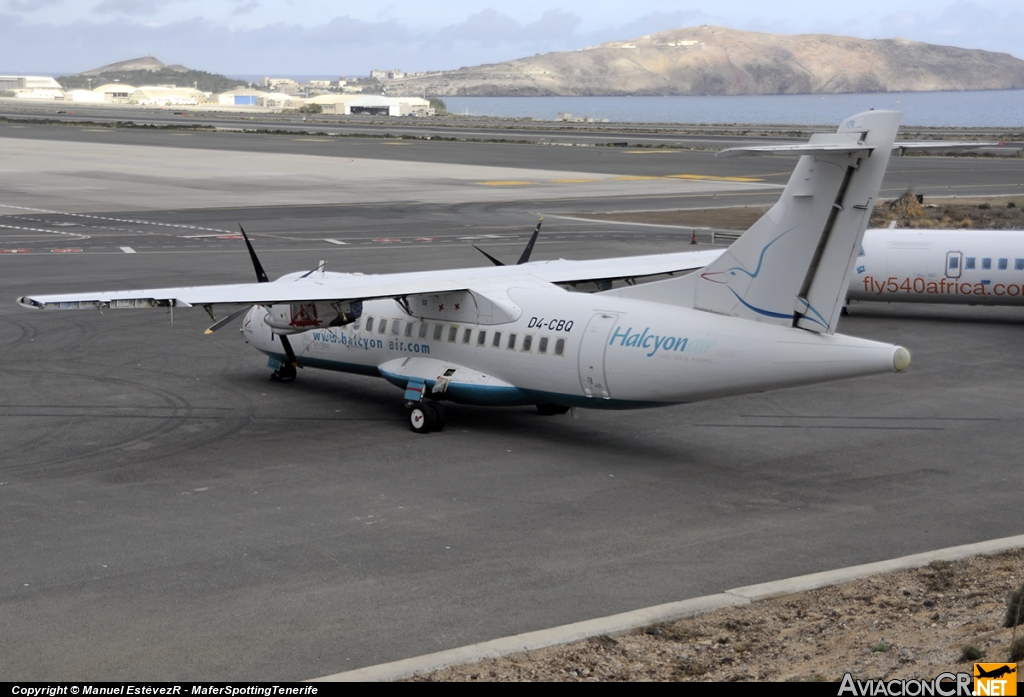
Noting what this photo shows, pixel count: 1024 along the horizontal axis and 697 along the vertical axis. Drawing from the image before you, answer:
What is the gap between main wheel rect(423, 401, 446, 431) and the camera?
21.7m

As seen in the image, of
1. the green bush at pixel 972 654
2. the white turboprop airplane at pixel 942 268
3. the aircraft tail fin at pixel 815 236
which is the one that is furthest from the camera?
the white turboprop airplane at pixel 942 268

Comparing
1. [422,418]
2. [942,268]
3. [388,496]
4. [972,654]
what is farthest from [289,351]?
[942,268]

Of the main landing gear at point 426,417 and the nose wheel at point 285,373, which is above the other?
the main landing gear at point 426,417

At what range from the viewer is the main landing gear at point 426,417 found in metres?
21.6

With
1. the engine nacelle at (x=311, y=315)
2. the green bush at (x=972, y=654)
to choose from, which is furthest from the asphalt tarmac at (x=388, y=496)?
the green bush at (x=972, y=654)

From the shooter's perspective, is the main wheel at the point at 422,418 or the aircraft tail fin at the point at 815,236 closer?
the aircraft tail fin at the point at 815,236

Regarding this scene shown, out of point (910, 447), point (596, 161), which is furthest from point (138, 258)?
point (596, 161)

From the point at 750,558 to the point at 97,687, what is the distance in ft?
26.8

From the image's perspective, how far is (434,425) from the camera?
21.7 meters

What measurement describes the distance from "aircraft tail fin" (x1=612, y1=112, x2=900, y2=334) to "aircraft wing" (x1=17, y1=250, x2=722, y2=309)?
5283 millimetres

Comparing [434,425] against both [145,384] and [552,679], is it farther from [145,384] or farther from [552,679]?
[552,679]

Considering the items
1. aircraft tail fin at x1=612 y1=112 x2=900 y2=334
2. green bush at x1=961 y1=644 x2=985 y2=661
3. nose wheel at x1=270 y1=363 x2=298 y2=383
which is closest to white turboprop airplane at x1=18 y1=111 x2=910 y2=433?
aircraft tail fin at x1=612 y1=112 x2=900 y2=334

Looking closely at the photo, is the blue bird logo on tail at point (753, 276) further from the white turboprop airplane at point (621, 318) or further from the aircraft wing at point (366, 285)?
the aircraft wing at point (366, 285)

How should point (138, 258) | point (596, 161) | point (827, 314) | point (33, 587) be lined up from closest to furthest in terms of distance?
point (33, 587), point (827, 314), point (138, 258), point (596, 161)
